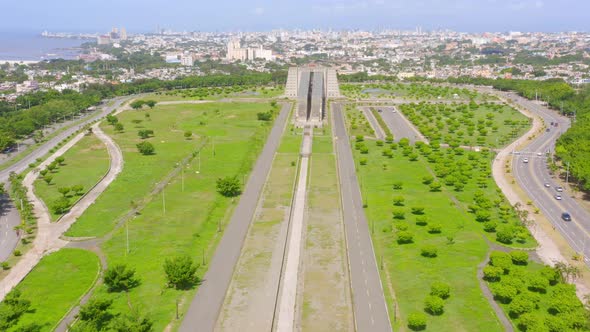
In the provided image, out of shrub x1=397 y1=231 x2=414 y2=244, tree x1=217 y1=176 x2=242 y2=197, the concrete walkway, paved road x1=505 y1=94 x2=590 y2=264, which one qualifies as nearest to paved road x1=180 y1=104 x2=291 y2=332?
tree x1=217 y1=176 x2=242 y2=197

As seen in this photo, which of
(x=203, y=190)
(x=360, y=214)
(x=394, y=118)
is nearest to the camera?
(x=360, y=214)

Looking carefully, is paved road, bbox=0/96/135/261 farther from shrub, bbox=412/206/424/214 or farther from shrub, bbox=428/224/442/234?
shrub, bbox=412/206/424/214

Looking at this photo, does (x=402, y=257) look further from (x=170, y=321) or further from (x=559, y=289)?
(x=170, y=321)

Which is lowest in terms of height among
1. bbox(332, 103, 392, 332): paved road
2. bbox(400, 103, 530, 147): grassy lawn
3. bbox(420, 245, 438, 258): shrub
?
bbox(332, 103, 392, 332): paved road

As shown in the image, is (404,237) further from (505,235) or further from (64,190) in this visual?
(64,190)

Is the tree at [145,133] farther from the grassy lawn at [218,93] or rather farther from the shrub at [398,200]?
the grassy lawn at [218,93]

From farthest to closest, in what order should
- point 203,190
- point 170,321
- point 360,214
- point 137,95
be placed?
point 137,95 < point 203,190 < point 360,214 < point 170,321

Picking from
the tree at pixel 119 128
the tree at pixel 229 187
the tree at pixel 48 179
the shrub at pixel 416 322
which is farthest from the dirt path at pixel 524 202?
the tree at pixel 119 128

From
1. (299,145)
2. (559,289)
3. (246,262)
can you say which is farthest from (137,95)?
(559,289)
